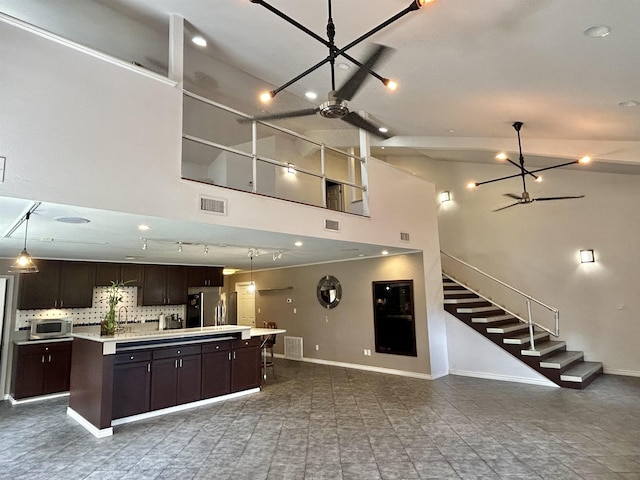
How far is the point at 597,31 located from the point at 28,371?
8.88 metres

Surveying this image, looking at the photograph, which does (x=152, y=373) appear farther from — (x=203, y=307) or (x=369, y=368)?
(x=369, y=368)

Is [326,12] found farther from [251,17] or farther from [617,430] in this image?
[617,430]

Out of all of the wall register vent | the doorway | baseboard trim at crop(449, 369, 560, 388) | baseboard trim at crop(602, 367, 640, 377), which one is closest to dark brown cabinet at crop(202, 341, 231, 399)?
the wall register vent

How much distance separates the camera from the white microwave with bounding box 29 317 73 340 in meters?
6.71

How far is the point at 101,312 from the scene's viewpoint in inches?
307

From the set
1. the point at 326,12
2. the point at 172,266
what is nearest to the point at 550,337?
the point at 326,12

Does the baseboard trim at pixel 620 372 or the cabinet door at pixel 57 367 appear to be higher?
the cabinet door at pixel 57 367

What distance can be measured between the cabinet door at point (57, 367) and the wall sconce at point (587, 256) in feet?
32.0

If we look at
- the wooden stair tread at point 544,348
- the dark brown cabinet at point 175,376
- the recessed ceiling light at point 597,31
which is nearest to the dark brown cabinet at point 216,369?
the dark brown cabinet at point 175,376

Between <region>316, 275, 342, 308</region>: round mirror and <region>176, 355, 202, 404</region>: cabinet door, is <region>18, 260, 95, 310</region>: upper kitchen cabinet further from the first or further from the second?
<region>316, 275, 342, 308</region>: round mirror

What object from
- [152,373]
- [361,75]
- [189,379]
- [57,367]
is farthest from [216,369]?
[361,75]

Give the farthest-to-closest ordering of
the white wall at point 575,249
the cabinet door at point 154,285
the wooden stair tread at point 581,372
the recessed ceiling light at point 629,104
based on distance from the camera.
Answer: the cabinet door at point 154,285
the white wall at point 575,249
the wooden stair tread at point 581,372
the recessed ceiling light at point 629,104

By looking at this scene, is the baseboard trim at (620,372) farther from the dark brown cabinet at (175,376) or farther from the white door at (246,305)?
the white door at (246,305)

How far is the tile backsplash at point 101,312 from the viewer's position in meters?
6.95
